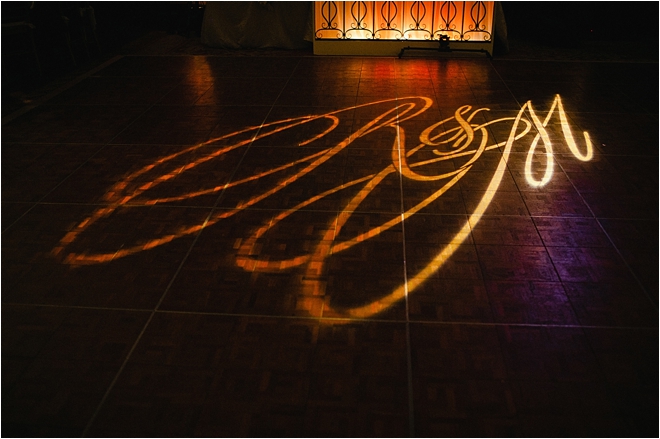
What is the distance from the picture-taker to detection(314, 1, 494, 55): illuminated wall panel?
6594 mm

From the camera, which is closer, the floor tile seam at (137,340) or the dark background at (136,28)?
the floor tile seam at (137,340)

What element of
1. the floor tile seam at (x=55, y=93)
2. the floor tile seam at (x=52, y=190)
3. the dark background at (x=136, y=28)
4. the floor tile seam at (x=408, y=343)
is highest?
the dark background at (x=136, y=28)

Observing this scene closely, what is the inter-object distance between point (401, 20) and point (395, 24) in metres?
0.09

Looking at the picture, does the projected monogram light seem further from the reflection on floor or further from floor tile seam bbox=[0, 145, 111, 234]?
floor tile seam bbox=[0, 145, 111, 234]

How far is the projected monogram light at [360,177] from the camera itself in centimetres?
277

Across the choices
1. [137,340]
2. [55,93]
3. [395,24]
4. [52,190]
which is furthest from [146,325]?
[395,24]

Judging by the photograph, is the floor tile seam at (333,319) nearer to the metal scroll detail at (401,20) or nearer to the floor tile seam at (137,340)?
the floor tile seam at (137,340)

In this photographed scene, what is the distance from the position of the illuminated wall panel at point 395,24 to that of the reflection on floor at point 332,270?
209cm

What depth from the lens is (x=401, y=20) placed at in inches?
265

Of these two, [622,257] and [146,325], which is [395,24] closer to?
[622,257]

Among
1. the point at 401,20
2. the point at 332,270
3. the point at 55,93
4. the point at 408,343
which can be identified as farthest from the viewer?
the point at 401,20

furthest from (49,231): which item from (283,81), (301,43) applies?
(301,43)

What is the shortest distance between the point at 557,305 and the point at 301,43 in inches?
215

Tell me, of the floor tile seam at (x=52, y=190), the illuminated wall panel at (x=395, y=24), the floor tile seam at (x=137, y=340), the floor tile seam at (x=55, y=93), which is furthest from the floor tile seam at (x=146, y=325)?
the illuminated wall panel at (x=395, y=24)
